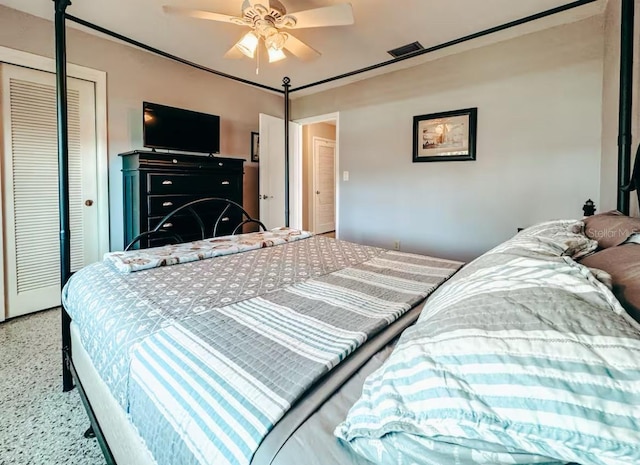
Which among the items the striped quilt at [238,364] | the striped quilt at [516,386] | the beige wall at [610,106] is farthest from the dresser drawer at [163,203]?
the beige wall at [610,106]

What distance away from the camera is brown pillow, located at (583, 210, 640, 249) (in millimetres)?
1104

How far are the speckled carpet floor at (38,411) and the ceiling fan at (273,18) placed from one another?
2.41 metres

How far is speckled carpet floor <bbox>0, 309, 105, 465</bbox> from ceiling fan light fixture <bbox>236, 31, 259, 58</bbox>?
251cm

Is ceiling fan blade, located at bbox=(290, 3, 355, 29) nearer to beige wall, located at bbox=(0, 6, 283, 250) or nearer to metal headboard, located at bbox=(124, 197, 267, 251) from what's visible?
metal headboard, located at bbox=(124, 197, 267, 251)

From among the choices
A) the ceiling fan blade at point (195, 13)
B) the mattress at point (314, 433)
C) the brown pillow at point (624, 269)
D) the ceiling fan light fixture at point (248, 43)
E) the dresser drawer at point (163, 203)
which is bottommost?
the mattress at point (314, 433)

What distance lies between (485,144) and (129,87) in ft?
12.3

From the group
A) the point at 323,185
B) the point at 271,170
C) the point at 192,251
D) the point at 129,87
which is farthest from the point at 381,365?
the point at 323,185

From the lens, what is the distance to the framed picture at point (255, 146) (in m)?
4.62

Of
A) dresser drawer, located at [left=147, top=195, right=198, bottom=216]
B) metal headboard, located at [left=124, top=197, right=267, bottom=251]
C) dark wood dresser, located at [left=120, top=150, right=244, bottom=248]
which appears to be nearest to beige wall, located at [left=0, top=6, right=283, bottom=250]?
dark wood dresser, located at [left=120, top=150, right=244, bottom=248]

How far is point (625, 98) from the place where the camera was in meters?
1.58

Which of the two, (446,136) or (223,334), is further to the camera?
(446,136)

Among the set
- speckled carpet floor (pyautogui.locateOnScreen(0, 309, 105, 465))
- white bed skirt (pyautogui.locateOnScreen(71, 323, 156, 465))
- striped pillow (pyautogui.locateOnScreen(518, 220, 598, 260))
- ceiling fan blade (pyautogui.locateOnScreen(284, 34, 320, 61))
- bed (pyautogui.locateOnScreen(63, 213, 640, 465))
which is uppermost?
ceiling fan blade (pyautogui.locateOnScreen(284, 34, 320, 61))

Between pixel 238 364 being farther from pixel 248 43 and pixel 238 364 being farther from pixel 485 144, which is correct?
pixel 485 144

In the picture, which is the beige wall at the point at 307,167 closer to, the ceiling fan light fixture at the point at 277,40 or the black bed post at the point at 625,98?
the ceiling fan light fixture at the point at 277,40
